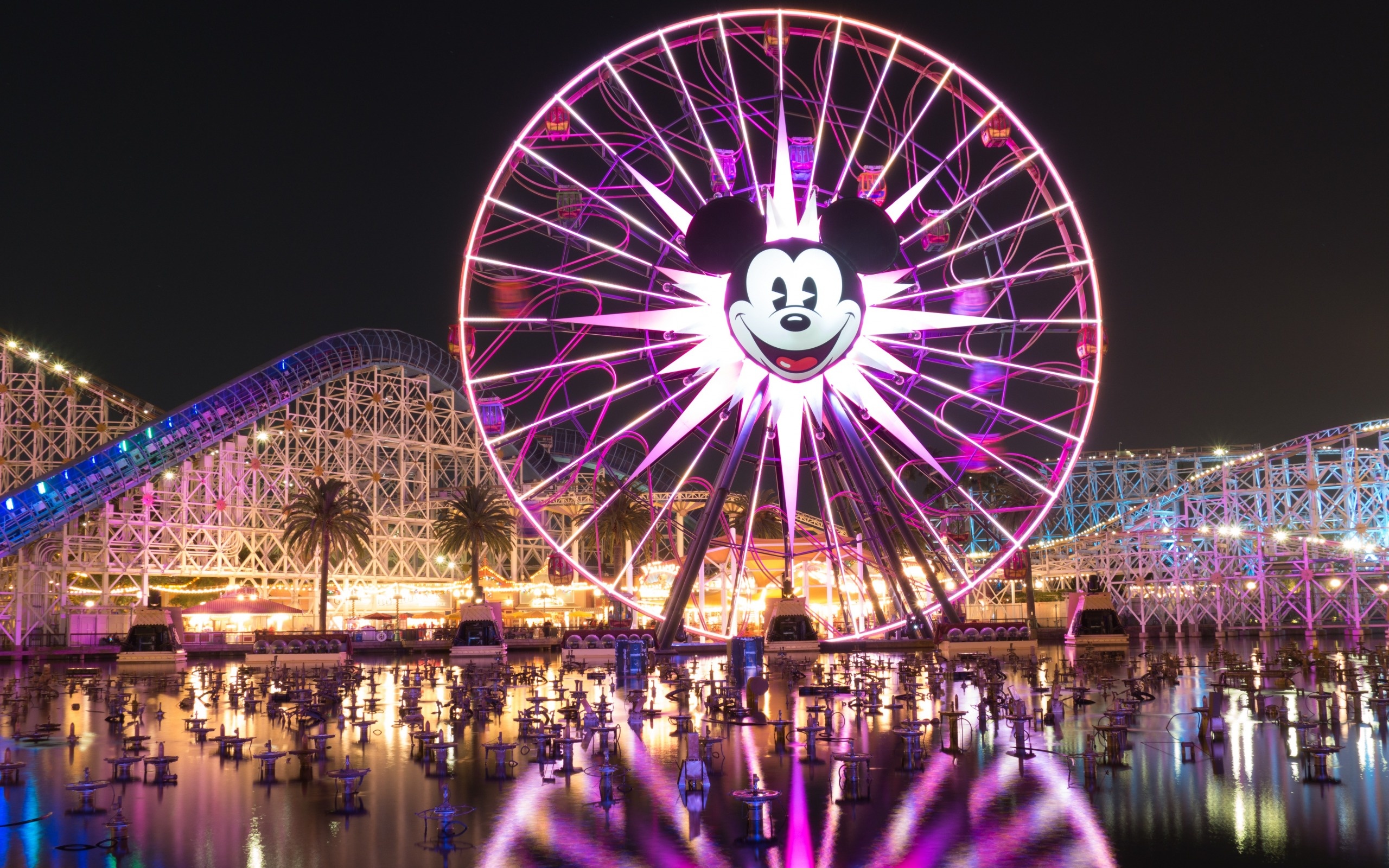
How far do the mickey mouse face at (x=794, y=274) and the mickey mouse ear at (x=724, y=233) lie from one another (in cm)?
1

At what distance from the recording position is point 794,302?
26.5 m

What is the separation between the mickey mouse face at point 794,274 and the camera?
2662 cm

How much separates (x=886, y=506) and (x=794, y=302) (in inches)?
275

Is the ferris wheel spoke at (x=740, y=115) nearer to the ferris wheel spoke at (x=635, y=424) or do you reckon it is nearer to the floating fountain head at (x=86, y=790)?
the ferris wheel spoke at (x=635, y=424)

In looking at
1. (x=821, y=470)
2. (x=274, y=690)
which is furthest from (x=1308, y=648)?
(x=274, y=690)

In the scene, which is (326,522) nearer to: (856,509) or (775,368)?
(856,509)

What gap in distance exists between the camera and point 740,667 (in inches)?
1164

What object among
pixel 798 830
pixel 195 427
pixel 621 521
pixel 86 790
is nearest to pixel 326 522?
pixel 195 427

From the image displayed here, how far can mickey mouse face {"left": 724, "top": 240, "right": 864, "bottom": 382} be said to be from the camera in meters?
26.6

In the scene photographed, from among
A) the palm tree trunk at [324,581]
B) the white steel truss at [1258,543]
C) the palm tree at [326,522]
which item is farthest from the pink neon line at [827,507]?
the palm tree at [326,522]

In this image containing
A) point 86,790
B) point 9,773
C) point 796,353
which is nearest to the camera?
point 86,790

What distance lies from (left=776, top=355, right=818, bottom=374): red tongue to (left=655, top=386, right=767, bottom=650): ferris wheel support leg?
2309 mm

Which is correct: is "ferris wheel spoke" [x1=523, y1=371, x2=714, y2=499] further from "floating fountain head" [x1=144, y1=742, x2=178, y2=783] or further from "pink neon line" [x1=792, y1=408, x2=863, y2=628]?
"floating fountain head" [x1=144, y1=742, x2=178, y2=783]

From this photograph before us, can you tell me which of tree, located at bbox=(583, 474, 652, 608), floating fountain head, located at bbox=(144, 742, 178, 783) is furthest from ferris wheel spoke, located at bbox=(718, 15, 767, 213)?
tree, located at bbox=(583, 474, 652, 608)
